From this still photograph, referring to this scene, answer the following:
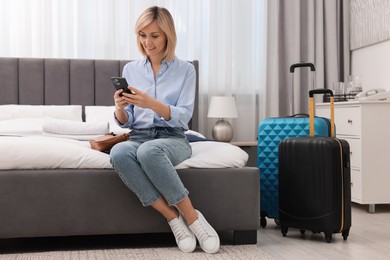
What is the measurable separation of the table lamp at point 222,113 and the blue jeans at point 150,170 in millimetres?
1940

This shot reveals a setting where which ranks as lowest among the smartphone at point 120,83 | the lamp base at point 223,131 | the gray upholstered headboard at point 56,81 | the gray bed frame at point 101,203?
the gray bed frame at point 101,203

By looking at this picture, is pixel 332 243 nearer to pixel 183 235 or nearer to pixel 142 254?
pixel 183 235

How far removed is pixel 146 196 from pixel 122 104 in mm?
446

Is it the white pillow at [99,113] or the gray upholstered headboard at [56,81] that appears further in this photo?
the gray upholstered headboard at [56,81]

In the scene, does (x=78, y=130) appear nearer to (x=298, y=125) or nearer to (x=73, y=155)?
(x=73, y=155)

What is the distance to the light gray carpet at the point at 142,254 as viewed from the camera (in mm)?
2609

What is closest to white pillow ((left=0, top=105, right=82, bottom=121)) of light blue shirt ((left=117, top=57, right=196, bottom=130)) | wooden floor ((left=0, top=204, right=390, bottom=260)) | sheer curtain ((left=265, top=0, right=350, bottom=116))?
wooden floor ((left=0, top=204, right=390, bottom=260))

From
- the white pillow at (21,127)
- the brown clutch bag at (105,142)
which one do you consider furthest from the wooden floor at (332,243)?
the white pillow at (21,127)

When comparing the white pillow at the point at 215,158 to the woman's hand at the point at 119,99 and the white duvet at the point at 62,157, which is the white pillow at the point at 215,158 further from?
the woman's hand at the point at 119,99

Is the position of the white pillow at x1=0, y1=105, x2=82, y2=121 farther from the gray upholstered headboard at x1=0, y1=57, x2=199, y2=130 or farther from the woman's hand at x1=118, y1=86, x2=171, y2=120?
the woman's hand at x1=118, y1=86, x2=171, y2=120

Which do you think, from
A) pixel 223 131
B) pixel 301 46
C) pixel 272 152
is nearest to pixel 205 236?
pixel 272 152

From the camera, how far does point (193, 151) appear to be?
3080mm

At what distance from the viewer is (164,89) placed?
2.93 metres

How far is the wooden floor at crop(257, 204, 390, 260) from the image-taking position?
8.79 feet
